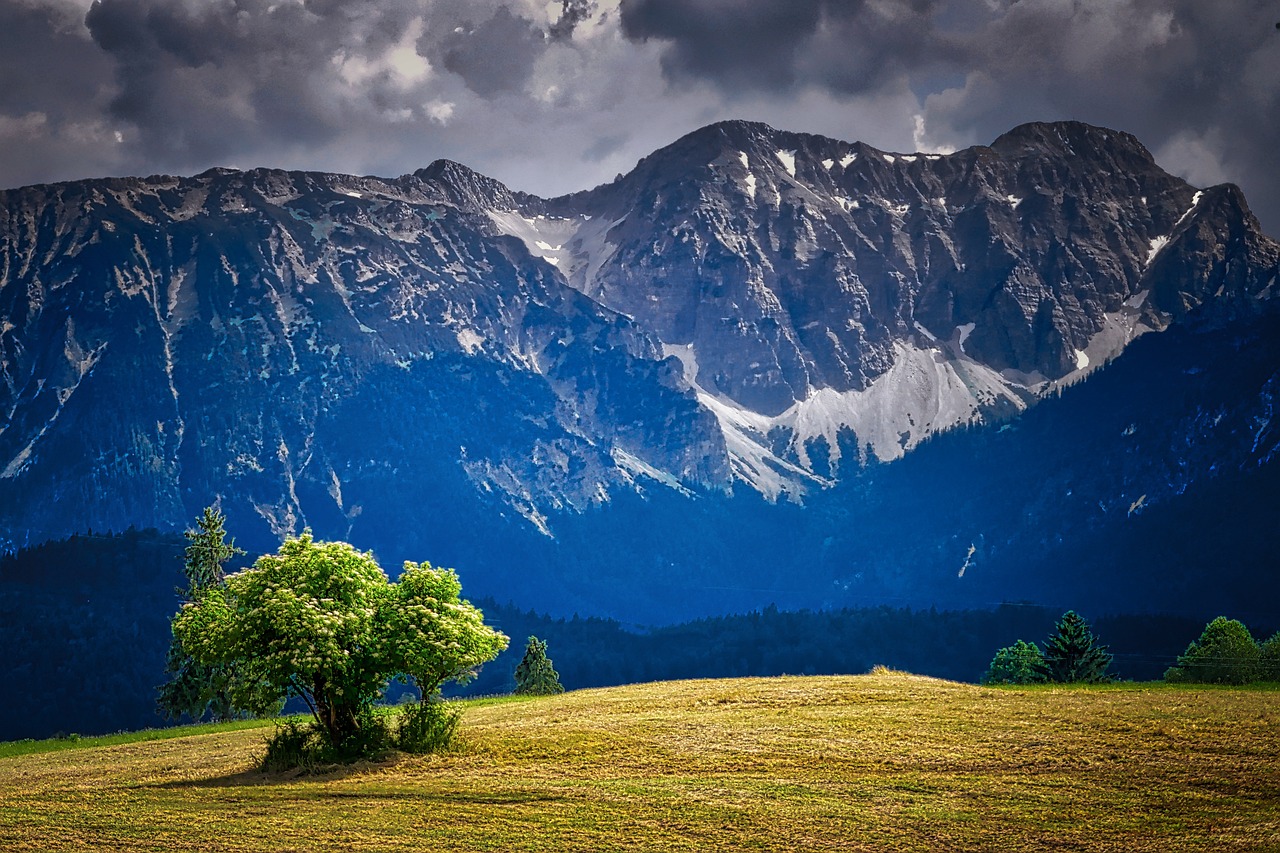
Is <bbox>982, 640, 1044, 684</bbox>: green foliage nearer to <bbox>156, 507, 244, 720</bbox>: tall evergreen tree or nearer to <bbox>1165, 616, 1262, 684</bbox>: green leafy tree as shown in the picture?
<bbox>1165, 616, 1262, 684</bbox>: green leafy tree

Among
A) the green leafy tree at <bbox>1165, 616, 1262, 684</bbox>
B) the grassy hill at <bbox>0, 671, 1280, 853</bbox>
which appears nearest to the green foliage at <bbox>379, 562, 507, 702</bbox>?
the grassy hill at <bbox>0, 671, 1280, 853</bbox>

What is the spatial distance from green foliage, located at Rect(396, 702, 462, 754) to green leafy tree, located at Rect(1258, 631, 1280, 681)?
105 meters

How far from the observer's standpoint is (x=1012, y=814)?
44.6 meters

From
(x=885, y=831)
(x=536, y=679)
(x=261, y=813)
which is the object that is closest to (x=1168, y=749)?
(x=885, y=831)

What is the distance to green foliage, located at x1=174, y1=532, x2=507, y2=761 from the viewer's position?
54.2 metres

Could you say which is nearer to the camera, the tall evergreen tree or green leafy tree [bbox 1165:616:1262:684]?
the tall evergreen tree

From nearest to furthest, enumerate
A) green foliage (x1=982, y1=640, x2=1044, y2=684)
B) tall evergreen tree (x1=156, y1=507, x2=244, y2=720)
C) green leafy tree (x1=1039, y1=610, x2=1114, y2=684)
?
tall evergreen tree (x1=156, y1=507, x2=244, y2=720), green leafy tree (x1=1039, y1=610, x2=1114, y2=684), green foliage (x1=982, y1=640, x2=1044, y2=684)

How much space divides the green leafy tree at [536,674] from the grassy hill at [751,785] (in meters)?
79.1

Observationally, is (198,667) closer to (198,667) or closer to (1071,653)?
(198,667)

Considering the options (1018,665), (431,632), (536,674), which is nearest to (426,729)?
(431,632)

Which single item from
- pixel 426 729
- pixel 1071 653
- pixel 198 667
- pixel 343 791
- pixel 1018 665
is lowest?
pixel 343 791

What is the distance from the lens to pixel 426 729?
57.7 meters

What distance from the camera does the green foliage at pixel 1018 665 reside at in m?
162

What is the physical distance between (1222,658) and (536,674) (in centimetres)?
7642
